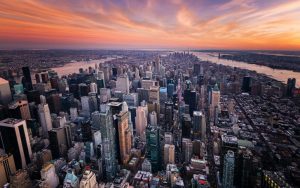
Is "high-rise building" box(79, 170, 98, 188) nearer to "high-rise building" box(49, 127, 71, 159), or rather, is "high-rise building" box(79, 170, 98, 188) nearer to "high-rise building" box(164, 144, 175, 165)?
"high-rise building" box(164, 144, 175, 165)

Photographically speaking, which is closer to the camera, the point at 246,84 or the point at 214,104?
the point at 214,104

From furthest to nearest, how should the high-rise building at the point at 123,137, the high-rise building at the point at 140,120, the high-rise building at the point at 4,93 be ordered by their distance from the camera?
the high-rise building at the point at 4,93, the high-rise building at the point at 140,120, the high-rise building at the point at 123,137

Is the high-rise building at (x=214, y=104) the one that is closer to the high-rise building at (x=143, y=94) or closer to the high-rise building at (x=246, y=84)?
the high-rise building at (x=246, y=84)

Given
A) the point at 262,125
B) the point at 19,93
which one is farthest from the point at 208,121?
the point at 19,93

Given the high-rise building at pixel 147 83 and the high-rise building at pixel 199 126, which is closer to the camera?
the high-rise building at pixel 199 126

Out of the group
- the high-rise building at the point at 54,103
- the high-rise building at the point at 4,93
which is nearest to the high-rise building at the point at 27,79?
the high-rise building at the point at 54,103

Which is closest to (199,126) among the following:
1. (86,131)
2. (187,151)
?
(187,151)

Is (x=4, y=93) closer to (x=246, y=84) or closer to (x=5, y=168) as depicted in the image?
(x=5, y=168)

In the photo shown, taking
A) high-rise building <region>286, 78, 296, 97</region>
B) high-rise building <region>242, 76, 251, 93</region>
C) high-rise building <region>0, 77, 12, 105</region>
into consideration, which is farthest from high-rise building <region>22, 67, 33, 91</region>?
high-rise building <region>286, 78, 296, 97</region>
